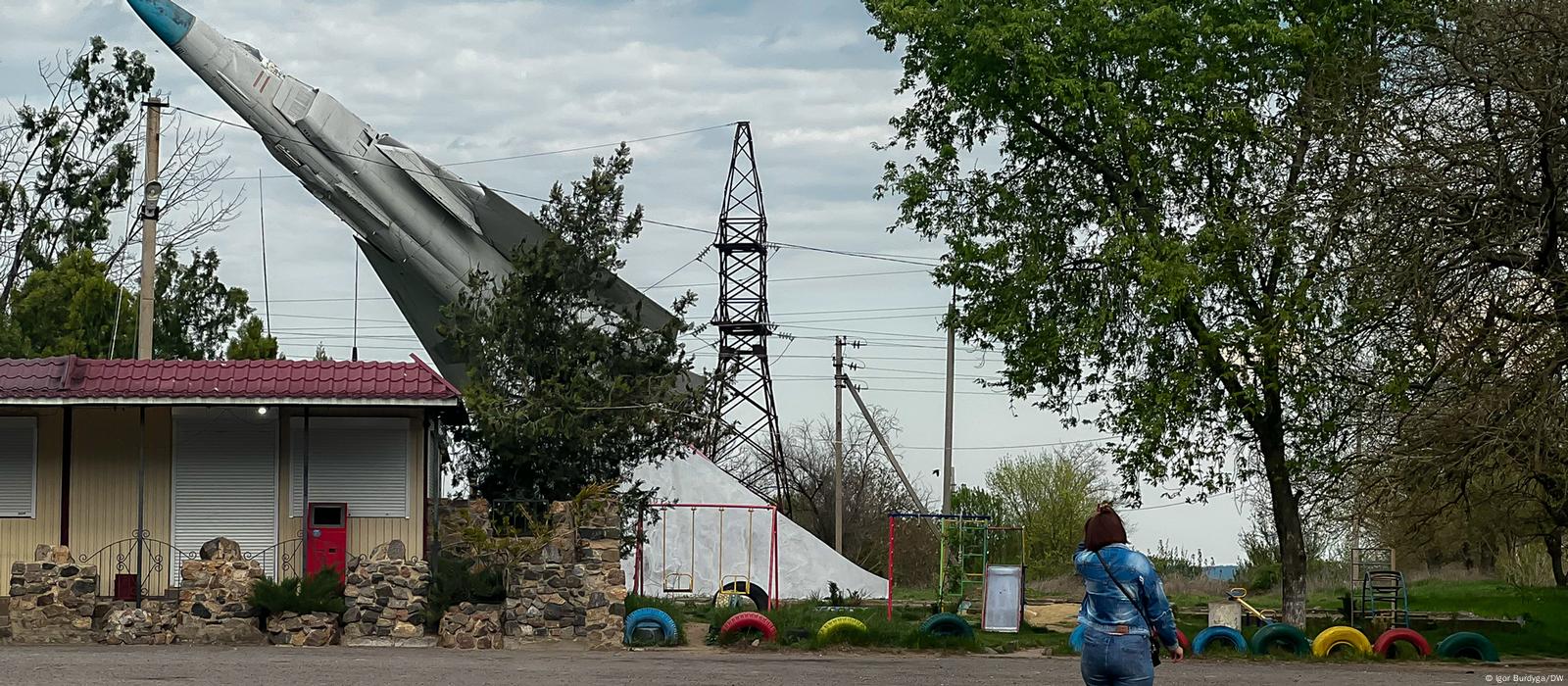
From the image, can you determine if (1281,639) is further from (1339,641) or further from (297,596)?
(297,596)

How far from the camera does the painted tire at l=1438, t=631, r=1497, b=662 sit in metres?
19.0

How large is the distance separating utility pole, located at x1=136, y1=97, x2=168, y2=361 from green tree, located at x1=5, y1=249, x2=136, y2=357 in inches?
260

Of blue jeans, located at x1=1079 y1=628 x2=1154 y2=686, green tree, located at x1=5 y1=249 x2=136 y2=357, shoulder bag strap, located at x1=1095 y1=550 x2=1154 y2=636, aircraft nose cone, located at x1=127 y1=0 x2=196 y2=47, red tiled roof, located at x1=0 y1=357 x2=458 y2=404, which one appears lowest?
blue jeans, located at x1=1079 y1=628 x2=1154 y2=686

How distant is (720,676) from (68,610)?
25.5ft

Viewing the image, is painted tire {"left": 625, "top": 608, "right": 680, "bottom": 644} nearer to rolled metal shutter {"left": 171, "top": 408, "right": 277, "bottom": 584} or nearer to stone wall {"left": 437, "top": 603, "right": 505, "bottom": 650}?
stone wall {"left": 437, "top": 603, "right": 505, "bottom": 650}

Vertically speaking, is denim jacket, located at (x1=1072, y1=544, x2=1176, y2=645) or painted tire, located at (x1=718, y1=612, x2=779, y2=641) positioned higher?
denim jacket, located at (x1=1072, y1=544, x2=1176, y2=645)

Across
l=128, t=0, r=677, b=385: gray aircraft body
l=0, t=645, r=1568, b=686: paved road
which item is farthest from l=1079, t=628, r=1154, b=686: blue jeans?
l=128, t=0, r=677, b=385: gray aircraft body

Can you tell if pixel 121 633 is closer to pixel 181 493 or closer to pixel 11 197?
pixel 181 493

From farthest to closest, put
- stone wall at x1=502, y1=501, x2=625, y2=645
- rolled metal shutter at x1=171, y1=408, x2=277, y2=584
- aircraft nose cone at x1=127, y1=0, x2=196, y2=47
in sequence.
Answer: aircraft nose cone at x1=127, y1=0, x2=196, y2=47 < rolled metal shutter at x1=171, y1=408, x2=277, y2=584 < stone wall at x1=502, y1=501, x2=625, y2=645

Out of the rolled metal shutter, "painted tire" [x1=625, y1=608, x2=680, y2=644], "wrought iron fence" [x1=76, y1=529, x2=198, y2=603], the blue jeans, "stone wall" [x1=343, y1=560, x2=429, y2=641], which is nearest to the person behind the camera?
the blue jeans

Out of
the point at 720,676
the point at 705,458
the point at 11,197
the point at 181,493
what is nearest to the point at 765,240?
the point at 705,458

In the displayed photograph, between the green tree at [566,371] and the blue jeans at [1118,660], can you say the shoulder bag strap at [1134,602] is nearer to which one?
the blue jeans at [1118,660]

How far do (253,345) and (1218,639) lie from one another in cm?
2044

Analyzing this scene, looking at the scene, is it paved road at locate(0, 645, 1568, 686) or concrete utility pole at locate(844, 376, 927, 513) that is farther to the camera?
concrete utility pole at locate(844, 376, 927, 513)
